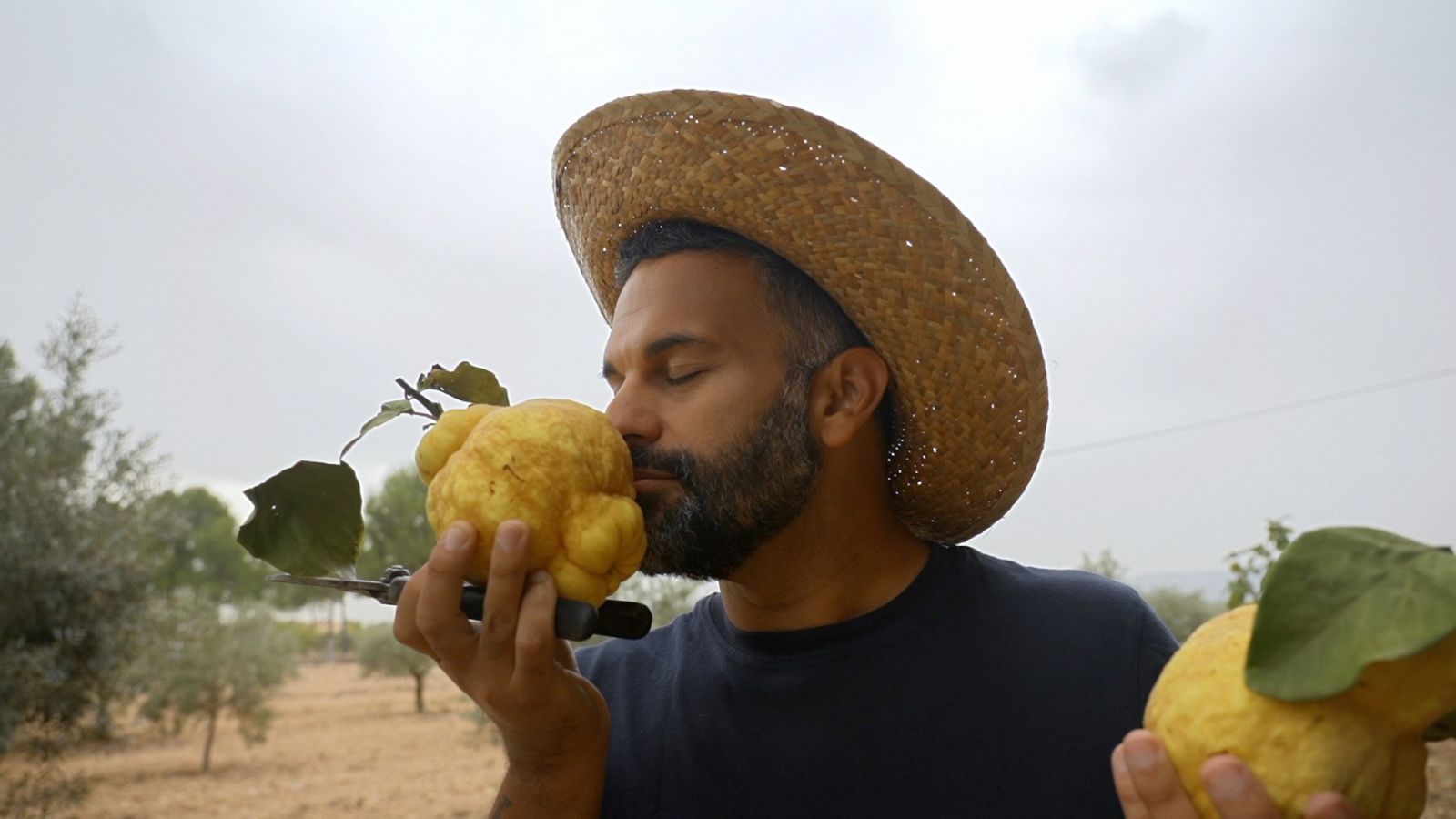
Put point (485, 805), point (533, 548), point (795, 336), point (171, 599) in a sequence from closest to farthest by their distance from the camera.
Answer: point (533, 548), point (795, 336), point (485, 805), point (171, 599)

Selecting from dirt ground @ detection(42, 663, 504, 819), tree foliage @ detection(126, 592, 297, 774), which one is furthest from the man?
tree foliage @ detection(126, 592, 297, 774)

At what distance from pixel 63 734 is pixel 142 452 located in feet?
10.7

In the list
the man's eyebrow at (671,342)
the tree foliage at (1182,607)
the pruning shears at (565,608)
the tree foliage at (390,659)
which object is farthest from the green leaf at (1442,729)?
the tree foliage at (390,659)

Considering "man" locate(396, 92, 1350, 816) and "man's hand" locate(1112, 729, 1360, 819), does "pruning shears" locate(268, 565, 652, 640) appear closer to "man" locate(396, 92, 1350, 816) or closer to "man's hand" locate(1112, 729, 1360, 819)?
"man" locate(396, 92, 1350, 816)

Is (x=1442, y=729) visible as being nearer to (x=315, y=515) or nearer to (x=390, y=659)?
(x=315, y=515)

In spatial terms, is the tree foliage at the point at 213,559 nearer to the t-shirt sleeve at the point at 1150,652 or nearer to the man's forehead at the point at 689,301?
the man's forehead at the point at 689,301

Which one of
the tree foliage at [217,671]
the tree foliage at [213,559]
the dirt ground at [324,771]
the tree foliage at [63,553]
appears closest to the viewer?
the tree foliage at [63,553]

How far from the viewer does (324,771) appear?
58.6ft

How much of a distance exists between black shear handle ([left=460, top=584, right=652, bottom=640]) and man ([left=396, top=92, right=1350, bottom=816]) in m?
0.28

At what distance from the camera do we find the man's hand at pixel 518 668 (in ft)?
4.83

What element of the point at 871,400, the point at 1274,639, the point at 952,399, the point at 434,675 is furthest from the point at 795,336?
the point at 434,675

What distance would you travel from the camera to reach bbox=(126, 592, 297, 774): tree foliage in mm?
18469

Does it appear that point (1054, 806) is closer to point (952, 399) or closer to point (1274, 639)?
point (952, 399)

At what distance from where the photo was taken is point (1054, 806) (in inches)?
74.9
